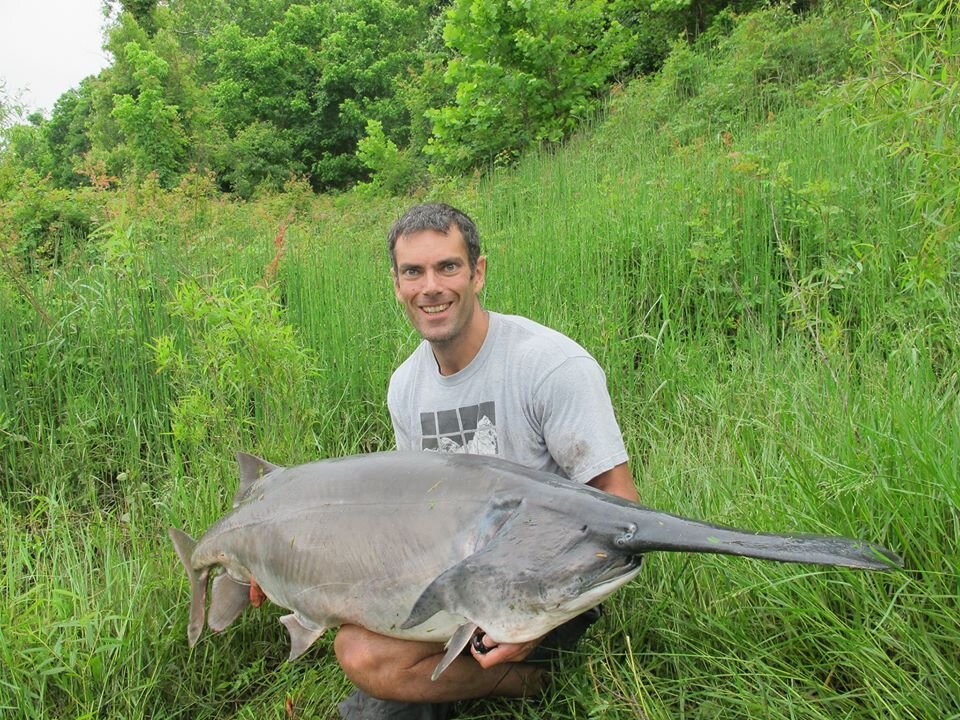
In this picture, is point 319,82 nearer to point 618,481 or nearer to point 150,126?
point 150,126

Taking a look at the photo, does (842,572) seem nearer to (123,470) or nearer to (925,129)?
(925,129)


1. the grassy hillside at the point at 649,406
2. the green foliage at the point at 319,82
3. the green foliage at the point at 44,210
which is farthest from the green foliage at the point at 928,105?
the green foliage at the point at 319,82

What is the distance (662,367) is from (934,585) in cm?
187

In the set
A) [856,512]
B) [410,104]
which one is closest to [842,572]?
[856,512]

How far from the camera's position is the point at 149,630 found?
2592mm

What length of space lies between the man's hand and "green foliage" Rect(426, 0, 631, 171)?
28.6 ft

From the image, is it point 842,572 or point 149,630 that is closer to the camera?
point 842,572

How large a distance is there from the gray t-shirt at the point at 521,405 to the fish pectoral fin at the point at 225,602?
2.38 ft

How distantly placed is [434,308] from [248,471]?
82cm

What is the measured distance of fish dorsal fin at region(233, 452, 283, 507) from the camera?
2.46m

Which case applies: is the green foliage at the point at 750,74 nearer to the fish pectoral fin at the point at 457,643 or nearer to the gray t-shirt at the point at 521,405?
the gray t-shirt at the point at 521,405

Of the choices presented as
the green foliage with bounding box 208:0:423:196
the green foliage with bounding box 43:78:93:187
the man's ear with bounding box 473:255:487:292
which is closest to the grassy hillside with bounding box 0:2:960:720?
the man's ear with bounding box 473:255:487:292

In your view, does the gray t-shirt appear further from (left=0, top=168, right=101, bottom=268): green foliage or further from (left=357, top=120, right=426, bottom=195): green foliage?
(left=357, top=120, right=426, bottom=195): green foliage

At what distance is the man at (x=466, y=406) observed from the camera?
6.86 ft
